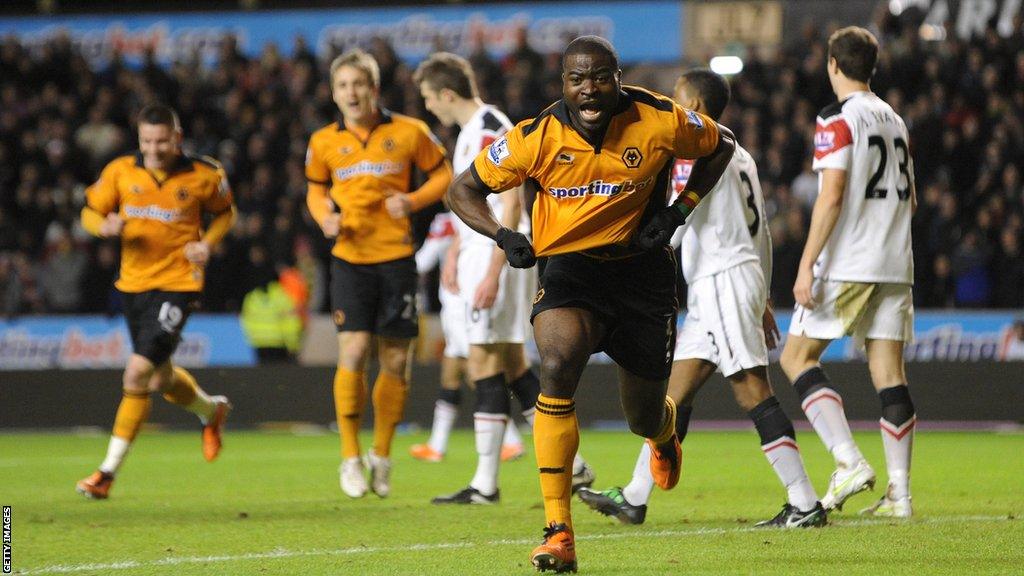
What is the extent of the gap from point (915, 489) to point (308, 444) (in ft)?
21.2

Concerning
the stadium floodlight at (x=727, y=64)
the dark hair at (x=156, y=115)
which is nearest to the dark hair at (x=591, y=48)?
the dark hair at (x=156, y=115)

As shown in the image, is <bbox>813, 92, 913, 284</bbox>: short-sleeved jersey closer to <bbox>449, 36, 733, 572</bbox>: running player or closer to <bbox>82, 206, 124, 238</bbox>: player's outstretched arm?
<bbox>449, 36, 733, 572</bbox>: running player

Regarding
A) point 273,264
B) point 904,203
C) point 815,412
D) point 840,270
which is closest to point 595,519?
point 815,412

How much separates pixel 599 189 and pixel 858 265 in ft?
6.99

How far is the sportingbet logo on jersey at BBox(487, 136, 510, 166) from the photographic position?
18.5ft

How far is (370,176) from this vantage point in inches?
337

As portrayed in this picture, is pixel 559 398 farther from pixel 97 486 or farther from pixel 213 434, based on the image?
pixel 213 434

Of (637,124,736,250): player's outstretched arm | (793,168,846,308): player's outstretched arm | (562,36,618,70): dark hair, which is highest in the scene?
(562,36,618,70): dark hair

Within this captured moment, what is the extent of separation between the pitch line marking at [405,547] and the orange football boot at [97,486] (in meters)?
2.79

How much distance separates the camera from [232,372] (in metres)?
15.3

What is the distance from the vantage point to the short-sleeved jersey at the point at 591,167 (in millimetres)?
5570

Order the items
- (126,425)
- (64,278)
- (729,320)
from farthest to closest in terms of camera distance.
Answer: (64,278) → (126,425) → (729,320)

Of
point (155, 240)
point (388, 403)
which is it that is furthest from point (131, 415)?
point (388, 403)

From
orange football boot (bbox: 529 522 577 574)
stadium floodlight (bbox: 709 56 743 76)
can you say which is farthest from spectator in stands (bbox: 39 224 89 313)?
orange football boot (bbox: 529 522 577 574)
